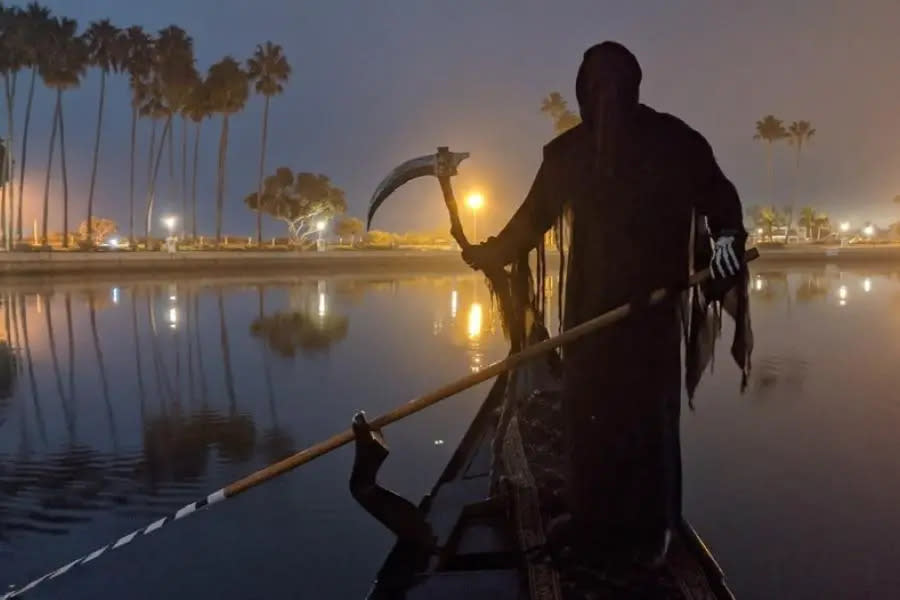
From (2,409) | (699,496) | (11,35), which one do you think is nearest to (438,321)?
(2,409)

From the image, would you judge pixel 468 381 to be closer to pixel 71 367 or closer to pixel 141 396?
pixel 141 396

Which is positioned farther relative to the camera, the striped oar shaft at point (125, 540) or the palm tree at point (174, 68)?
the palm tree at point (174, 68)

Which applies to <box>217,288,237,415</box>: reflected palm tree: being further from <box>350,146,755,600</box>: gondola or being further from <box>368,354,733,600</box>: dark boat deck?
<box>350,146,755,600</box>: gondola

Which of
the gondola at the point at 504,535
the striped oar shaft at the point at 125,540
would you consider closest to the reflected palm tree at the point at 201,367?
the striped oar shaft at the point at 125,540

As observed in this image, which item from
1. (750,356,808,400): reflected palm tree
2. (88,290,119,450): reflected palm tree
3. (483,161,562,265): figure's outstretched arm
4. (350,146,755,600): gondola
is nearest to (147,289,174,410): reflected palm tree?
(88,290,119,450): reflected palm tree

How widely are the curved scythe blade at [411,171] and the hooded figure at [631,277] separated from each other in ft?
2.96

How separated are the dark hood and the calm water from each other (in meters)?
3.26

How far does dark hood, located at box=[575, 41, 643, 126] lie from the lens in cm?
328

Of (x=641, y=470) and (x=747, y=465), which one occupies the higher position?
(x=641, y=470)

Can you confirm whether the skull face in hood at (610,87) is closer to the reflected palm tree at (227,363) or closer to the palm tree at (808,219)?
the reflected palm tree at (227,363)

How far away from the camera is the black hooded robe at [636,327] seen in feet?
10.8

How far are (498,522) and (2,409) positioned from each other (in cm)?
892

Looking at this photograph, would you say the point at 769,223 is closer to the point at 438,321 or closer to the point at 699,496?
the point at 438,321

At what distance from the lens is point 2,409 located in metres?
10.8
